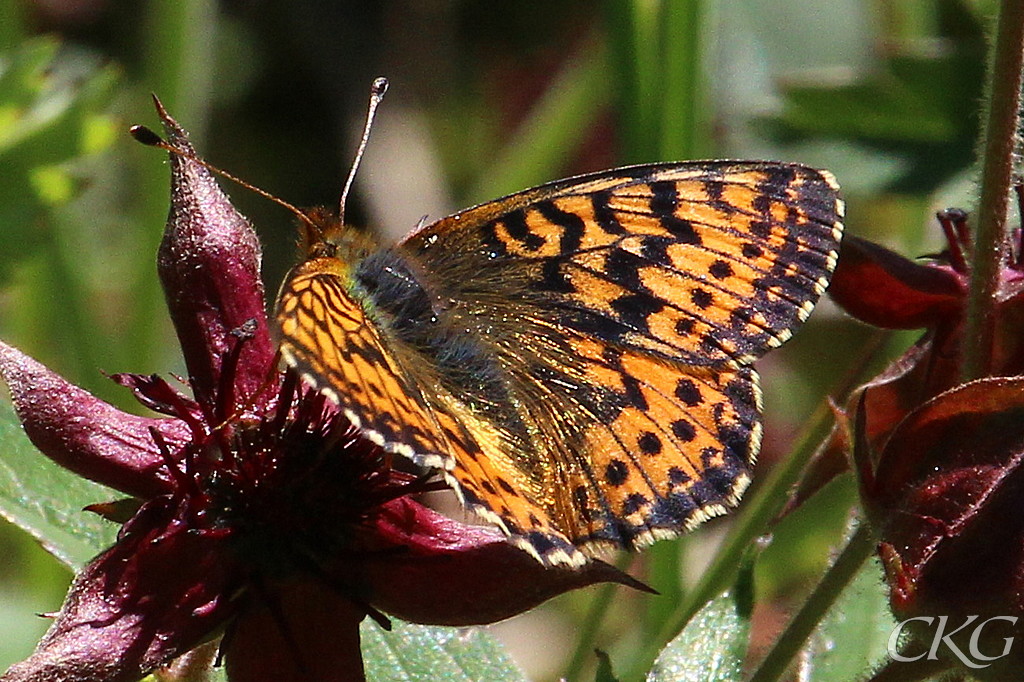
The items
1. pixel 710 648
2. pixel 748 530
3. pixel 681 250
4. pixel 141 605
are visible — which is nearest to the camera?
pixel 141 605

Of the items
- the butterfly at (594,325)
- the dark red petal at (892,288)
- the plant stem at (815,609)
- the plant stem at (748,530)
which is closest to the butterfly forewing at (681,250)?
the butterfly at (594,325)

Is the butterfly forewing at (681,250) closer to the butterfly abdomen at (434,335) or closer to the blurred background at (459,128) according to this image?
the butterfly abdomen at (434,335)

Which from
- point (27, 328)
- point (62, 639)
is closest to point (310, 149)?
point (27, 328)

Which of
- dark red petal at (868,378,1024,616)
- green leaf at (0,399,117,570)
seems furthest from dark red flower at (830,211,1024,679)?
green leaf at (0,399,117,570)

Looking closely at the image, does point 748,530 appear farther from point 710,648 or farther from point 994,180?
point 994,180

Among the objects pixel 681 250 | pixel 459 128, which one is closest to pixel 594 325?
pixel 681 250

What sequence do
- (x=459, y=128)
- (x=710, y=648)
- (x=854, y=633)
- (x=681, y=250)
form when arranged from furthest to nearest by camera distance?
(x=459, y=128)
(x=854, y=633)
(x=681, y=250)
(x=710, y=648)
